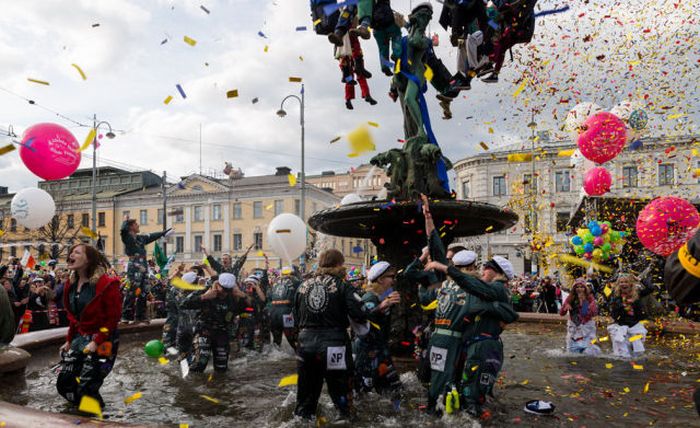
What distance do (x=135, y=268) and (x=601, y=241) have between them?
39.2ft

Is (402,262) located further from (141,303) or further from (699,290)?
(141,303)

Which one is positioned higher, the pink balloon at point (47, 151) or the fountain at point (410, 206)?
the pink balloon at point (47, 151)

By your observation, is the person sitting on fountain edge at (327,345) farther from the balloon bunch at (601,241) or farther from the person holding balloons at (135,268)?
the balloon bunch at (601,241)

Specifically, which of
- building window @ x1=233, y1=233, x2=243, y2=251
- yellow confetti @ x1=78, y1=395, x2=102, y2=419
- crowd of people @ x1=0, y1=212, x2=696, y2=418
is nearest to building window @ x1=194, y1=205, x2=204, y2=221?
building window @ x1=233, y1=233, x2=243, y2=251

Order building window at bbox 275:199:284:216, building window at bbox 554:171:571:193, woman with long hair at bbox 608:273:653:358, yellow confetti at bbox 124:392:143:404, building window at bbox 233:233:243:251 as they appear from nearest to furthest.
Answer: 1. yellow confetti at bbox 124:392:143:404
2. woman with long hair at bbox 608:273:653:358
3. building window at bbox 554:171:571:193
4. building window at bbox 275:199:284:216
5. building window at bbox 233:233:243:251

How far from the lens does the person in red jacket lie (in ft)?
16.2

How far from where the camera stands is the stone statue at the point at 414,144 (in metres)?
7.16

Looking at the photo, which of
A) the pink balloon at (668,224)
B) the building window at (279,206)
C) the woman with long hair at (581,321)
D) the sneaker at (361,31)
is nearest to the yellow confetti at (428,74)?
the sneaker at (361,31)

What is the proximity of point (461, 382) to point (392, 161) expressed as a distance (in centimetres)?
325

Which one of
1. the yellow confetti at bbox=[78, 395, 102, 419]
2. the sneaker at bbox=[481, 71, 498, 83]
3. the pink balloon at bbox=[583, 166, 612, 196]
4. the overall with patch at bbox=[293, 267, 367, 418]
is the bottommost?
the yellow confetti at bbox=[78, 395, 102, 419]

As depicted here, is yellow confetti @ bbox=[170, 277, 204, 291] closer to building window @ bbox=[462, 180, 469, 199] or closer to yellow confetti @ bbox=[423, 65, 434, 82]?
yellow confetti @ bbox=[423, 65, 434, 82]

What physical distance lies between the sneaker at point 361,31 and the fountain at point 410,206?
49.1 inches

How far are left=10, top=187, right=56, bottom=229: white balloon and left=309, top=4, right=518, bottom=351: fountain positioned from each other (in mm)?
11487

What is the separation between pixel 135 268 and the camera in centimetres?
1073
